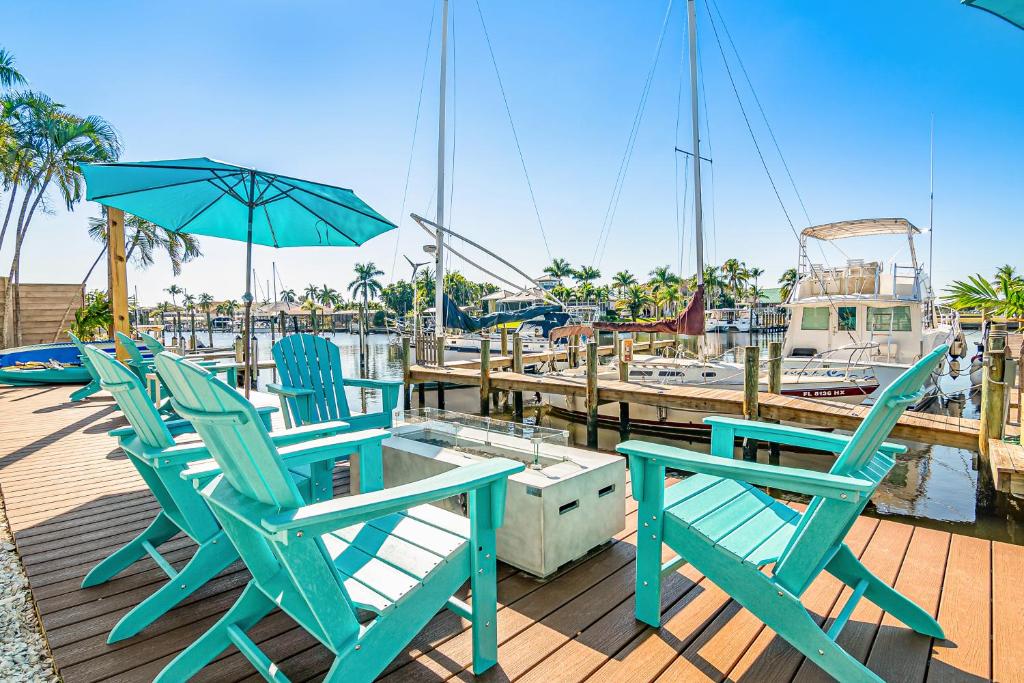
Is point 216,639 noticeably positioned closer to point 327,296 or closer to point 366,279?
point 366,279

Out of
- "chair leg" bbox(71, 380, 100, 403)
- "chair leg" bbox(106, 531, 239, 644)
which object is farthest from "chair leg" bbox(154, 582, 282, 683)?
"chair leg" bbox(71, 380, 100, 403)

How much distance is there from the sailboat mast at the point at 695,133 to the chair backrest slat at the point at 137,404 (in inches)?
358

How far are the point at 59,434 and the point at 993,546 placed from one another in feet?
24.2

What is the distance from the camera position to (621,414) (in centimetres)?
907

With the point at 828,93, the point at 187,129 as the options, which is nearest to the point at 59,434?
the point at 187,129

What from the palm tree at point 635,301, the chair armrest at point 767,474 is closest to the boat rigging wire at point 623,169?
the chair armrest at point 767,474

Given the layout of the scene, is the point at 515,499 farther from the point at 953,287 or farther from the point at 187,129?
the point at 187,129

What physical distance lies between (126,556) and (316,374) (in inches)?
64.6

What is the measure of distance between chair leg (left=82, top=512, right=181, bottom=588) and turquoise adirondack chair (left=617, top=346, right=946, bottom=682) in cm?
201

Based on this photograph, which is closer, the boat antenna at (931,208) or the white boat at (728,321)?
the boat antenna at (931,208)

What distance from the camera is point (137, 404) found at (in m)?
1.97

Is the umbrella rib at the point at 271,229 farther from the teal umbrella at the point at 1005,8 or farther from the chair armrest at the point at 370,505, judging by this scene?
the teal umbrella at the point at 1005,8

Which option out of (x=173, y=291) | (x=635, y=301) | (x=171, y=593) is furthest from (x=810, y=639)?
(x=173, y=291)

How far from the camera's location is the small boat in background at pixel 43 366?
8.76m
